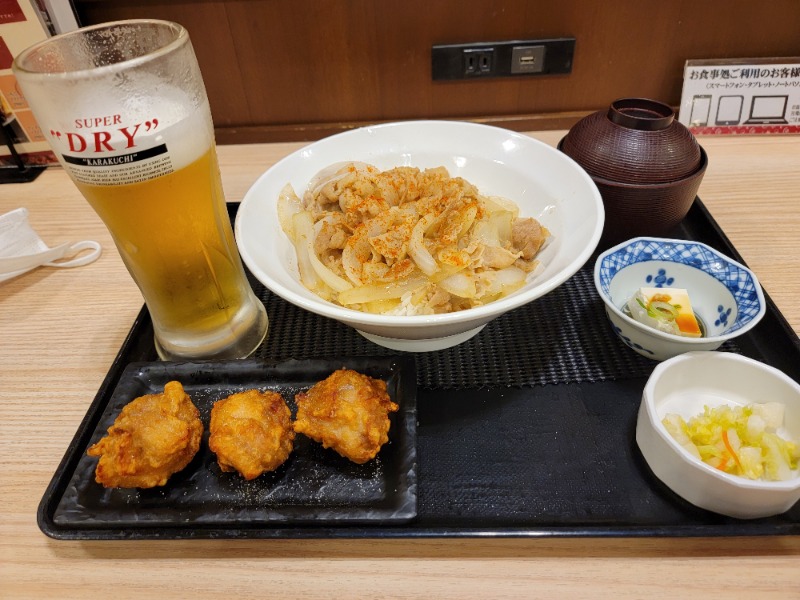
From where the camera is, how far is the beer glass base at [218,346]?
133cm

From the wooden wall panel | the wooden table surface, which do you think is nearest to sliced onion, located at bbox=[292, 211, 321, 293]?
the wooden table surface

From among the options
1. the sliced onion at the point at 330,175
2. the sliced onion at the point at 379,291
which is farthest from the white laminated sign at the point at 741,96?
the sliced onion at the point at 379,291

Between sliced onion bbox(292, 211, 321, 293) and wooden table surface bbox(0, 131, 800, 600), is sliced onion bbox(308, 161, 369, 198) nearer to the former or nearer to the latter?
sliced onion bbox(292, 211, 321, 293)

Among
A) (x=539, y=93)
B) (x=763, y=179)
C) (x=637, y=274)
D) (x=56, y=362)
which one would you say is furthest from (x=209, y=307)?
(x=763, y=179)

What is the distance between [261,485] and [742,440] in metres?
0.91

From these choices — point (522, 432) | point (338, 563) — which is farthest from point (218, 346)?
point (522, 432)

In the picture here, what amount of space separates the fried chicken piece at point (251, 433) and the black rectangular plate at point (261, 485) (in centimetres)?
4

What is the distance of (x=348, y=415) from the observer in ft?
3.38

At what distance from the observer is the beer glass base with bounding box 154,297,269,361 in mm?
1333

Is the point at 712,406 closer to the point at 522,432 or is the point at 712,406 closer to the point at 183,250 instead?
the point at 522,432

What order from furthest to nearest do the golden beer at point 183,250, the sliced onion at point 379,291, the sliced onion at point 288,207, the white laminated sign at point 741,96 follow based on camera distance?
the white laminated sign at point 741,96 → the sliced onion at point 288,207 → the sliced onion at point 379,291 → the golden beer at point 183,250

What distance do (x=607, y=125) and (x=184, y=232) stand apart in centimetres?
113

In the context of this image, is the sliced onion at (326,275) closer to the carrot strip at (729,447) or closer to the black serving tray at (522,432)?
the black serving tray at (522,432)

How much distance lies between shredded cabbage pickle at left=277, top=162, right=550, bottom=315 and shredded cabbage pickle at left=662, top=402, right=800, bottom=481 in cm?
46
